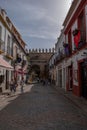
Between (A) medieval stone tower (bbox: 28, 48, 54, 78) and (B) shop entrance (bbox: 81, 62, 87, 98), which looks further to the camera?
(A) medieval stone tower (bbox: 28, 48, 54, 78)

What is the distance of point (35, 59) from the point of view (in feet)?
197

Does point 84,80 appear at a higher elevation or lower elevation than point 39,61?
lower

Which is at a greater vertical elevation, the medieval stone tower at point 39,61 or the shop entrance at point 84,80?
the medieval stone tower at point 39,61

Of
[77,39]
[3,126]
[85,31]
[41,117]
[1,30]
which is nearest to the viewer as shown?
[3,126]

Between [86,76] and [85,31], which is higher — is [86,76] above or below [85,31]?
below

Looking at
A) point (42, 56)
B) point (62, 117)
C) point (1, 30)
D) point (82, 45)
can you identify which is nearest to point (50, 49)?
point (42, 56)

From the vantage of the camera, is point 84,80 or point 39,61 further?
point 39,61

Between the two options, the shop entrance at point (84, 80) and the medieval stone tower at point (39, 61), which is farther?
the medieval stone tower at point (39, 61)

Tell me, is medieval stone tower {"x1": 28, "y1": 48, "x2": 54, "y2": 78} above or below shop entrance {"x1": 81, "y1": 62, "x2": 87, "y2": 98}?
above

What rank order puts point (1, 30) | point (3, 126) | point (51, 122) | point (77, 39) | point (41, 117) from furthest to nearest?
point (1, 30)
point (77, 39)
point (41, 117)
point (51, 122)
point (3, 126)

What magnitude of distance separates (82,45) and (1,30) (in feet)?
25.0

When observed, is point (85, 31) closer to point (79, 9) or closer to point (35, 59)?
point (79, 9)

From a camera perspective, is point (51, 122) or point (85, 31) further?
point (85, 31)

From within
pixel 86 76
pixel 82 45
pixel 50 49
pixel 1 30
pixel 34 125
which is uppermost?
pixel 50 49
